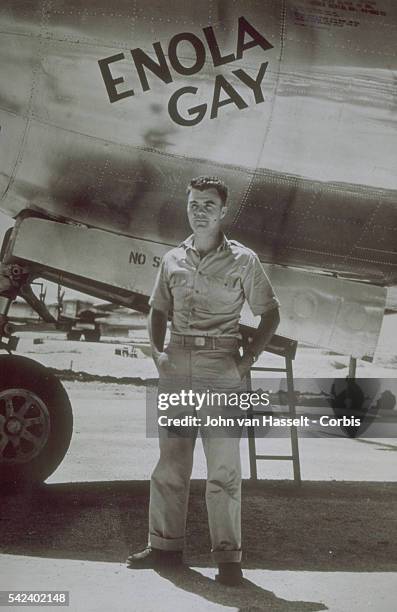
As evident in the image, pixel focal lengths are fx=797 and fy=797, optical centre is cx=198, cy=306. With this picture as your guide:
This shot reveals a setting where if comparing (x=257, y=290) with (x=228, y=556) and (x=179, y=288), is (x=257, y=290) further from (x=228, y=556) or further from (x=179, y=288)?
(x=228, y=556)

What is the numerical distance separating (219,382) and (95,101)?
1.63 metres

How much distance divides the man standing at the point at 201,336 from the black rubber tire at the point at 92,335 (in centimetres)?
192

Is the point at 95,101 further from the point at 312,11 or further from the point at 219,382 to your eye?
the point at 219,382

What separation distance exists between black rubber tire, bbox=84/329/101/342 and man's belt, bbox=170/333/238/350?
6.52ft

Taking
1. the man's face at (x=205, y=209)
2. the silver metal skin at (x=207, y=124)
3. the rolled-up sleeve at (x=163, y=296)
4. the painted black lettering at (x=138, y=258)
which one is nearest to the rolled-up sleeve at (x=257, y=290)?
the man's face at (x=205, y=209)

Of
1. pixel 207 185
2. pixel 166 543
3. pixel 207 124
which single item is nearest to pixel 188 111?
pixel 207 124

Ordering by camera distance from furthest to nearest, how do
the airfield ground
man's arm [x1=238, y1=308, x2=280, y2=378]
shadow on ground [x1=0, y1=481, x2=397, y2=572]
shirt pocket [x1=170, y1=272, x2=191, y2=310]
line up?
shadow on ground [x1=0, y1=481, x2=397, y2=572] → shirt pocket [x1=170, y1=272, x2=191, y2=310] → man's arm [x1=238, y1=308, x2=280, y2=378] → the airfield ground

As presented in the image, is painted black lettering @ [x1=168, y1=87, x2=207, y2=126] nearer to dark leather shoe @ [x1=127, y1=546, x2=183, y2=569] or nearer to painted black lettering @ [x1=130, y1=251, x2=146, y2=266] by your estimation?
painted black lettering @ [x1=130, y1=251, x2=146, y2=266]

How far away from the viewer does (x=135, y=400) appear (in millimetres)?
5027

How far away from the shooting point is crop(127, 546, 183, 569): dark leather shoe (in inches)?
139

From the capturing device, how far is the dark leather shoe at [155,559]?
3.54m

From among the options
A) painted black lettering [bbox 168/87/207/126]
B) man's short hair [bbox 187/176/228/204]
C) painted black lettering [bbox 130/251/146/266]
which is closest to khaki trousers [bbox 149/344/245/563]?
man's short hair [bbox 187/176/228/204]

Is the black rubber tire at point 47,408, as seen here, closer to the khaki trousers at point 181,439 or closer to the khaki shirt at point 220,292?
the khaki trousers at point 181,439

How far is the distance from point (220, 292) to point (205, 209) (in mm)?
379
